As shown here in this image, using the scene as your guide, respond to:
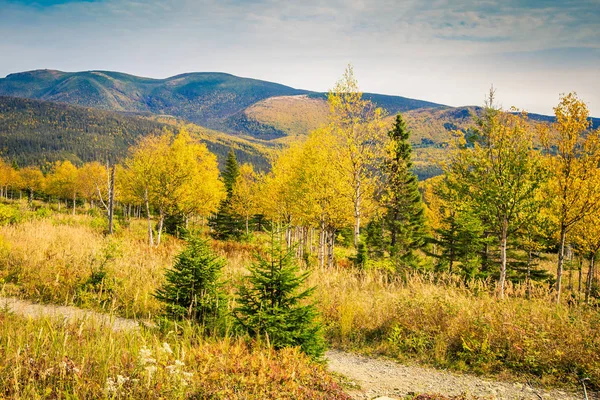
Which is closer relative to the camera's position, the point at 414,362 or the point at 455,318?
the point at 414,362

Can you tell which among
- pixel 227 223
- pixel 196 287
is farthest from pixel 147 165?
pixel 196 287

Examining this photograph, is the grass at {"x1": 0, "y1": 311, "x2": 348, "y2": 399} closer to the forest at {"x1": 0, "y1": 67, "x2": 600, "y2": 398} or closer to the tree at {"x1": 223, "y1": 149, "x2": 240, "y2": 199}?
the forest at {"x1": 0, "y1": 67, "x2": 600, "y2": 398}

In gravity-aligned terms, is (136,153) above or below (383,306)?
above

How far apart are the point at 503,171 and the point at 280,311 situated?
38.5ft

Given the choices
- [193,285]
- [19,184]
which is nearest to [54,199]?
[19,184]

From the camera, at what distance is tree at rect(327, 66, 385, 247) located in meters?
18.7

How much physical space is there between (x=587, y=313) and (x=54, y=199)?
112 m

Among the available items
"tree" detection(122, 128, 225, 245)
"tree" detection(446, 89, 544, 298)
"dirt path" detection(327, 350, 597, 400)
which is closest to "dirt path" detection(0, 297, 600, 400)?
"dirt path" detection(327, 350, 597, 400)

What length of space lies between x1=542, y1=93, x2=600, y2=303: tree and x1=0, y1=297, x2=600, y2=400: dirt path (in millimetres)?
10632

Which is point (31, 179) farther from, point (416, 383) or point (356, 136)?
point (416, 383)

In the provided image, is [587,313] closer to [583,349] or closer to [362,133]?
[583,349]

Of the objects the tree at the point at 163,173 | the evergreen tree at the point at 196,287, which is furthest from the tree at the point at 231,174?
the evergreen tree at the point at 196,287

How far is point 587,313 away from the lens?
7379 millimetres

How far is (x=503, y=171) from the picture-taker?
510 inches
